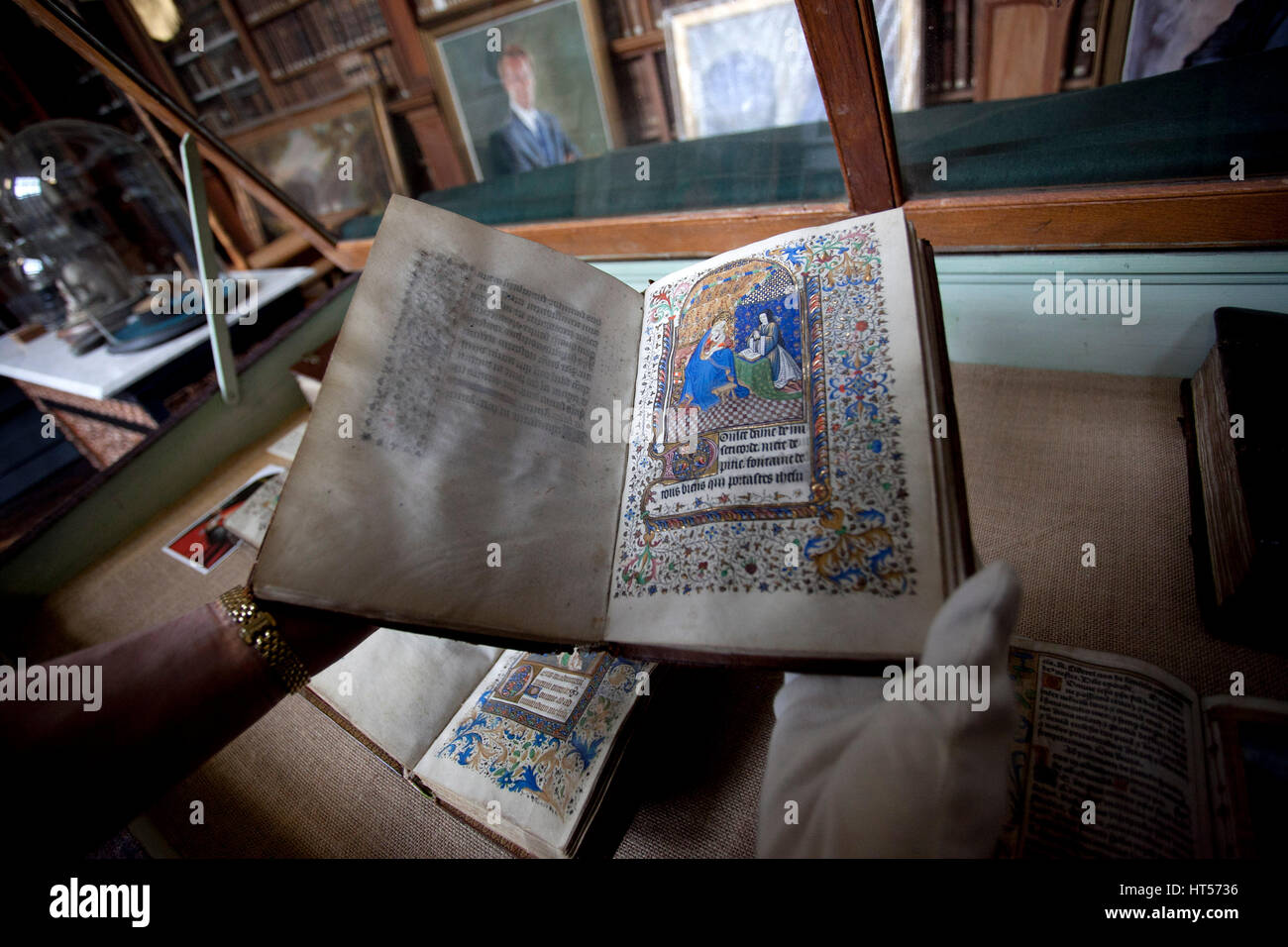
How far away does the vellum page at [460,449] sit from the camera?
49 centimetres

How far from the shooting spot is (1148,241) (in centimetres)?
75

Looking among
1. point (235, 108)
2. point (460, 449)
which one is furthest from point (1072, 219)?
point (235, 108)

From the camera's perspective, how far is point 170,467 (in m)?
1.24

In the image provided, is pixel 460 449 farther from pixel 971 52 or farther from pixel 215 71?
pixel 215 71

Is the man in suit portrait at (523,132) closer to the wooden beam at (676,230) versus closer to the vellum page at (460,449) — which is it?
the wooden beam at (676,230)

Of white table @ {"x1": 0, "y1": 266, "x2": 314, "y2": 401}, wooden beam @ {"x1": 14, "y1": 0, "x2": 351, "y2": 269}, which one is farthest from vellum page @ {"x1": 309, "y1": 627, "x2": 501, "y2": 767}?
white table @ {"x1": 0, "y1": 266, "x2": 314, "y2": 401}

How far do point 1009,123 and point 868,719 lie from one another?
3.24ft

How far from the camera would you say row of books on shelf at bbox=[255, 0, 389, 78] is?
3.08 m

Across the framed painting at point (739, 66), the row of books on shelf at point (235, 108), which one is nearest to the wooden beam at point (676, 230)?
the framed painting at point (739, 66)

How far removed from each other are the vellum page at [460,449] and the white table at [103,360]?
62.8 inches

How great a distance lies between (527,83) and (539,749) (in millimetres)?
3100

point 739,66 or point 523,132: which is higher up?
point 523,132

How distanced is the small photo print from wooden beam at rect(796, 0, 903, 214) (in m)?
1.24
